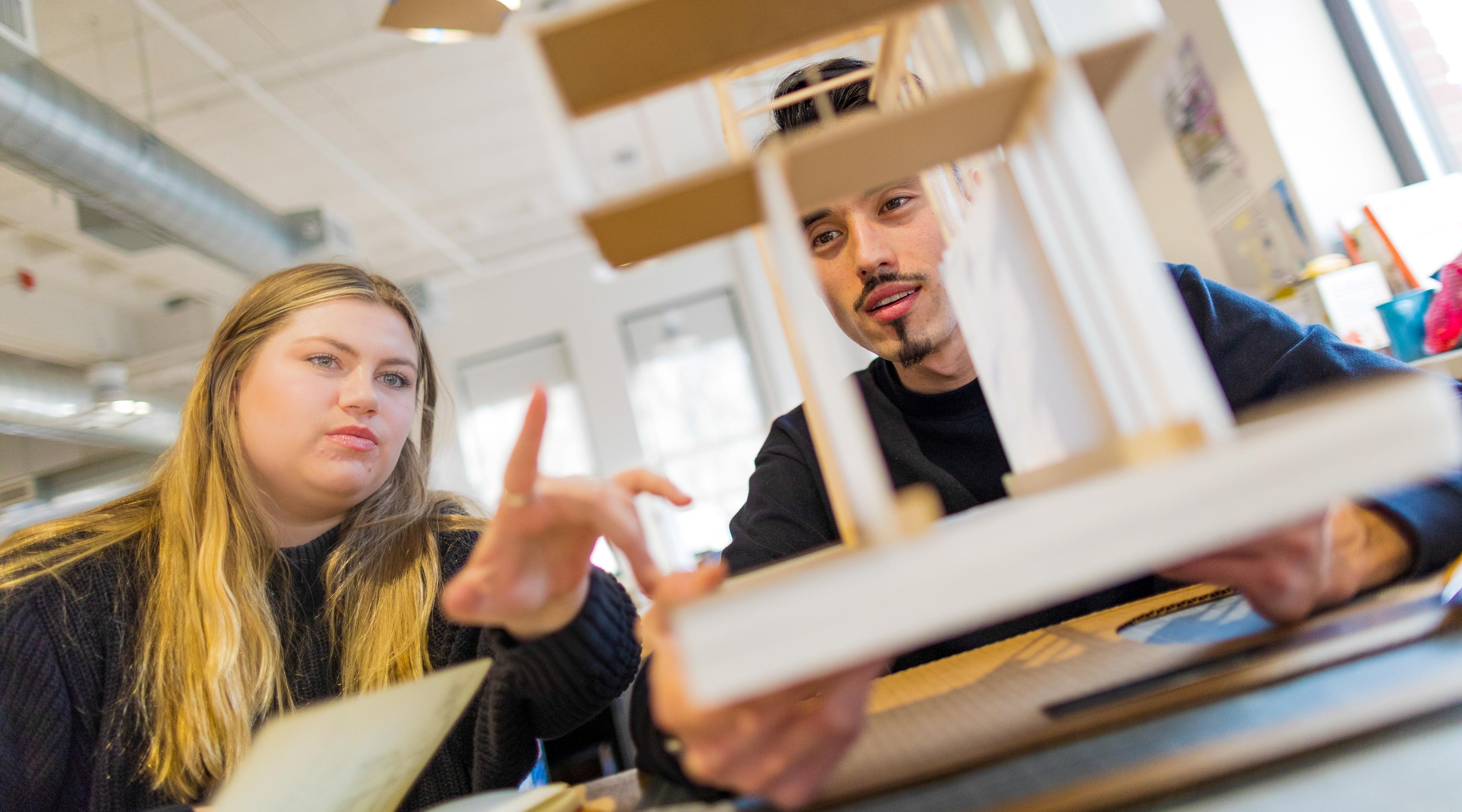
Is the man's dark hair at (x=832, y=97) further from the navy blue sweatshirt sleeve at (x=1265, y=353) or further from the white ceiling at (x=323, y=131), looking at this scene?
the white ceiling at (x=323, y=131)

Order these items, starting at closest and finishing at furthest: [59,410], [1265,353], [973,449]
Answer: [1265,353]
[973,449]
[59,410]

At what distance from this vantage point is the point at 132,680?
3.56 ft

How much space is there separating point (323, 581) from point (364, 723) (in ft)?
2.40

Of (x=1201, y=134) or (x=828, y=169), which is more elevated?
(x=1201, y=134)

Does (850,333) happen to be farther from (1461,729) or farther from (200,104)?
(200,104)

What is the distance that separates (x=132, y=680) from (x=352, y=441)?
1.28 ft

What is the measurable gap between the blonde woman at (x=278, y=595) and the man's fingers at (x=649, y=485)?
0.19 ft

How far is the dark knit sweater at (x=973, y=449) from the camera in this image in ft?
2.89

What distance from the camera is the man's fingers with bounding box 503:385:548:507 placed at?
625 mm

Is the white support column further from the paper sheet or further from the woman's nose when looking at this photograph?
the woman's nose

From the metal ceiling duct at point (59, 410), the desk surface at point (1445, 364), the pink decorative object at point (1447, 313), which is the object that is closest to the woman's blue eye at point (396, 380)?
the desk surface at point (1445, 364)

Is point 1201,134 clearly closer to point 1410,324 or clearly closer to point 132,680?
point 1410,324

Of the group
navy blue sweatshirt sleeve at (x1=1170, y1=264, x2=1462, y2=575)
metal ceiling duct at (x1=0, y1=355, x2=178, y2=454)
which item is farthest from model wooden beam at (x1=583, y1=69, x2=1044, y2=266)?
metal ceiling duct at (x1=0, y1=355, x2=178, y2=454)

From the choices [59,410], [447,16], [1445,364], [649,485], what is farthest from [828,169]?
[59,410]
